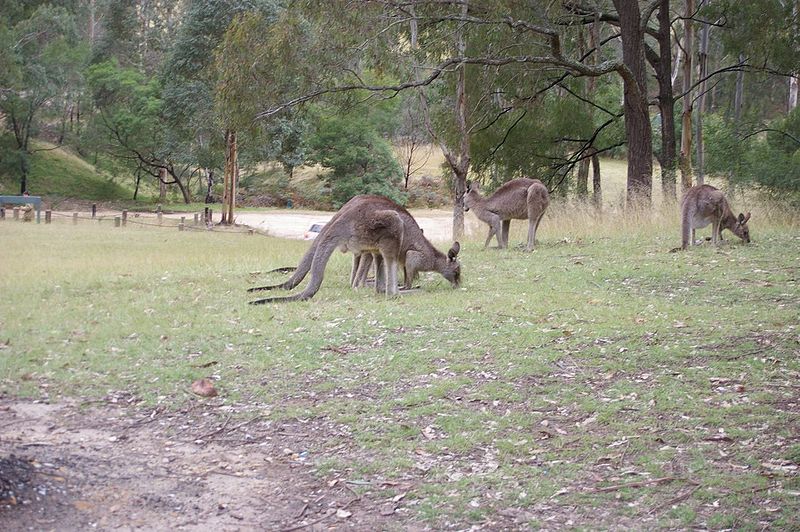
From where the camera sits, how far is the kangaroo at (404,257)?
11234mm

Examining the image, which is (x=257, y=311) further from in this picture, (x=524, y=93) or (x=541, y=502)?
(x=524, y=93)

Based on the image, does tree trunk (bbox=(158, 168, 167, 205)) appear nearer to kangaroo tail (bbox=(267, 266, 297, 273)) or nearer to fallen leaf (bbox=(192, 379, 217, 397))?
kangaroo tail (bbox=(267, 266, 297, 273))

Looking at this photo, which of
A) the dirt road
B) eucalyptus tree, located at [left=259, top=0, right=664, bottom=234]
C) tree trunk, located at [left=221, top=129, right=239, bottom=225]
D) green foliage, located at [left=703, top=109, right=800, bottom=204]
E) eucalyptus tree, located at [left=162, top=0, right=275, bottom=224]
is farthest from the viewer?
tree trunk, located at [left=221, top=129, right=239, bottom=225]

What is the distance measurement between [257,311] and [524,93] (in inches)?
471

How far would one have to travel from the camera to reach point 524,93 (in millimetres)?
20328

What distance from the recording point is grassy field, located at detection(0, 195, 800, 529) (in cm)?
550

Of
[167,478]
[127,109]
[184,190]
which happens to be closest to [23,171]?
[167,478]

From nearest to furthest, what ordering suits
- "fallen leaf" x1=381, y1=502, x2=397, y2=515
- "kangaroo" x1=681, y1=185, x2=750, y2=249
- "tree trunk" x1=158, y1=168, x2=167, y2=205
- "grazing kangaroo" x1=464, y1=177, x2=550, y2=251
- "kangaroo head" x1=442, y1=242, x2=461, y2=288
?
"fallen leaf" x1=381, y1=502, x2=397, y2=515
"kangaroo head" x1=442, y1=242, x2=461, y2=288
"kangaroo" x1=681, y1=185, x2=750, y2=249
"grazing kangaroo" x1=464, y1=177, x2=550, y2=251
"tree trunk" x1=158, y1=168, x2=167, y2=205

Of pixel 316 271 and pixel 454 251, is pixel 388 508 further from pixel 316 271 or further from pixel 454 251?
pixel 454 251

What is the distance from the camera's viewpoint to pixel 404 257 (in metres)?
11.9

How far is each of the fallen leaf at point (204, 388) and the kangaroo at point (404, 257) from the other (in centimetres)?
374

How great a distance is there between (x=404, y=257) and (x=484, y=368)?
13.6ft

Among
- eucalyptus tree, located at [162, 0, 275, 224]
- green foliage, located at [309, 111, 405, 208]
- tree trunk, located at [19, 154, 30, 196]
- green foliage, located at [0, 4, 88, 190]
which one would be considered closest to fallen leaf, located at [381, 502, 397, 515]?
green foliage, located at [0, 4, 88, 190]

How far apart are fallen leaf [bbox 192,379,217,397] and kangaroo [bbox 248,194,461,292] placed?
147 inches
